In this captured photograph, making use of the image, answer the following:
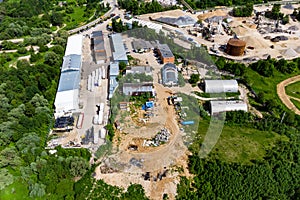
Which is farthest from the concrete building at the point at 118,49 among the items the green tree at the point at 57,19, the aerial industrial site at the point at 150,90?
the green tree at the point at 57,19

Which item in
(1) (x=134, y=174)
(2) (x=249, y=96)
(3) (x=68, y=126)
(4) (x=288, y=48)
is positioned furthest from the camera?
(4) (x=288, y=48)

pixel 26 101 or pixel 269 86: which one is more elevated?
pixel 26 101

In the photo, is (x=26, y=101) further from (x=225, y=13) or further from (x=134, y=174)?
A: (x=225, y=13)

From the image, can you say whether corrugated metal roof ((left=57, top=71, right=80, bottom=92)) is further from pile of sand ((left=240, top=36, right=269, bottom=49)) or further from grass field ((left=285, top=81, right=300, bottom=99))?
pile of sand ((left=240, top=36, right=269, bottom=49))

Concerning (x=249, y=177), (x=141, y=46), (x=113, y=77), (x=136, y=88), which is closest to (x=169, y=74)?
(x=136, y=88)

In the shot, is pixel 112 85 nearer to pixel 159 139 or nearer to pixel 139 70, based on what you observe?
pixel 139 70

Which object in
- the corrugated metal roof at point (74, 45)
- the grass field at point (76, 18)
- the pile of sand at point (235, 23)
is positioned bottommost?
the pile of sand at point (235, 23)

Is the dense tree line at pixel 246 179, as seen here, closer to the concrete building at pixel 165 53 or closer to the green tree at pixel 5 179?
the green tree at pixel 5 179

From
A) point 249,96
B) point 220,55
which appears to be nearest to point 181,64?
point 220,55
